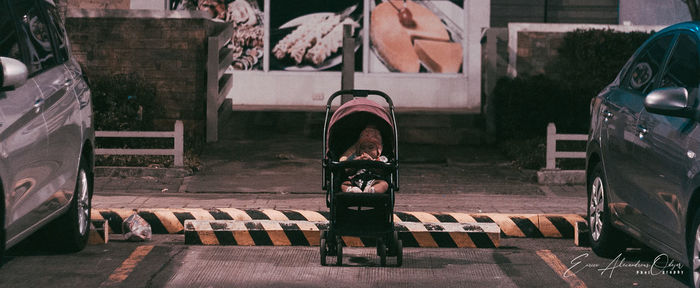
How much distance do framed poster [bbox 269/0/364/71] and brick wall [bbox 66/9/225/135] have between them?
5316 mm

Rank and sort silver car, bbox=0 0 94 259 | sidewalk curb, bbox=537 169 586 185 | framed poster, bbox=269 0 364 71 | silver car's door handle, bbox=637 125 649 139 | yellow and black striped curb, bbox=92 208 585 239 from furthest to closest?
framed poster, bbox=269 0 364 71
sidewalk curb, bbox=537 169 586 185
yellow and black striped curb, bbox=92 208 585 239
silver car's door handle, bbox=637 125 649 139
silver car, bbox=0 0 94 259

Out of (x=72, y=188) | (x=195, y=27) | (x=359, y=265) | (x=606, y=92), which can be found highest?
(x=195, y=27)

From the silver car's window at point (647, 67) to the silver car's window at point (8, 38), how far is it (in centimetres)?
462

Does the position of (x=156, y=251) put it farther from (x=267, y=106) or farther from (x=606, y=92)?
(x=267, y=106)

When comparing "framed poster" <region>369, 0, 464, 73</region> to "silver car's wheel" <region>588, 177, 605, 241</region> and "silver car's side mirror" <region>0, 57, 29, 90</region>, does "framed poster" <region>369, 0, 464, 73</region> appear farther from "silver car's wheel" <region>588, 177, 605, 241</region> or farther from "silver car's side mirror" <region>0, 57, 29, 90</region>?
"silver car's side mirror" <region>0, 57, 29, 90</region>

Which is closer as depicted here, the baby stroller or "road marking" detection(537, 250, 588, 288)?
"road marking" detection(537, 250, 588, 288)

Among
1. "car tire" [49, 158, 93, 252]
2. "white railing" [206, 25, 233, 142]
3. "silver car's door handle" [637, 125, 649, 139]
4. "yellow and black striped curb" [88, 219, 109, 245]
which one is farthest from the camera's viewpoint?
"white railing" [206, 25, 233, 142]

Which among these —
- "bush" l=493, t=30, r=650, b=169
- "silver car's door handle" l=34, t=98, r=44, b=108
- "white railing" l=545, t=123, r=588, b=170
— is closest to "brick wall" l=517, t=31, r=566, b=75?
"bush" l=493, t=30, r=650, b=169

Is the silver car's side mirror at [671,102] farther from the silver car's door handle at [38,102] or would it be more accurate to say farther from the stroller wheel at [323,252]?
the silver car's door handle at [38,102]

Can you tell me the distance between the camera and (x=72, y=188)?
773 cm

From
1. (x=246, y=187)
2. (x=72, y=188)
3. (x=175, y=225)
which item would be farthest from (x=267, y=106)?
(x=72, y=188)

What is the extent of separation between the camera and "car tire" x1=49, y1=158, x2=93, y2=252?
25.6 ft

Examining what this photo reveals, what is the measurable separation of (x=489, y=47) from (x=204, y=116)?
5.24m

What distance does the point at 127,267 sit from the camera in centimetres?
750
